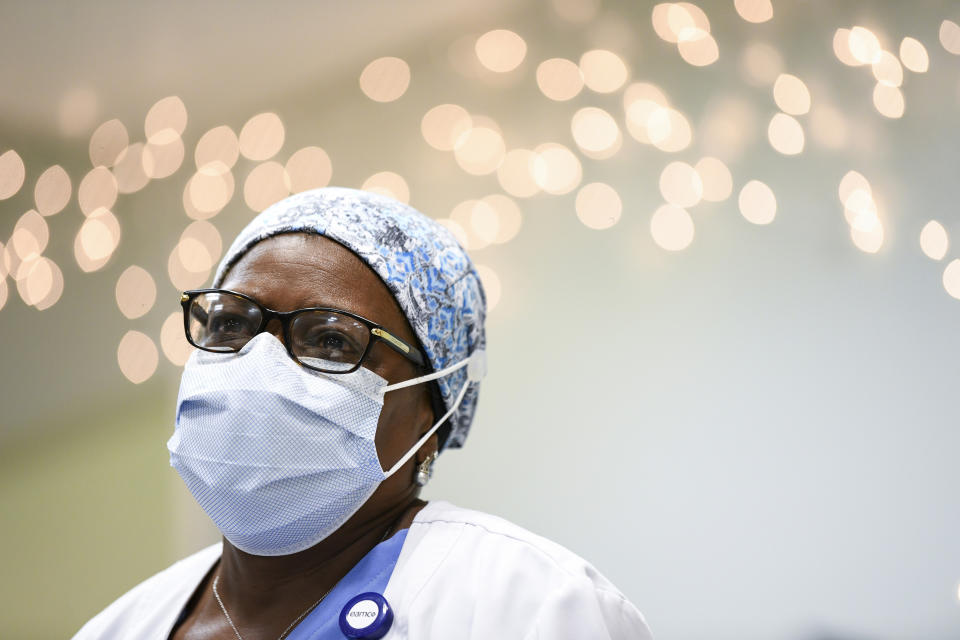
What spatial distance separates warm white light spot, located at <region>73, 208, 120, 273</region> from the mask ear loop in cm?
125

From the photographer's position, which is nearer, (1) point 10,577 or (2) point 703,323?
(2) point 703,323

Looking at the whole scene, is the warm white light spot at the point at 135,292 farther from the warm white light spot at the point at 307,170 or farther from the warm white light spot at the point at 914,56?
the warm white light spot at the point at 914,56

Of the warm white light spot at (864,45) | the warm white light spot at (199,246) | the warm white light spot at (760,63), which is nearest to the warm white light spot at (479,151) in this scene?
the warm white light spot at (760,63)

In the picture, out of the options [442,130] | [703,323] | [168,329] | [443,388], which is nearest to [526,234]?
[442,130]

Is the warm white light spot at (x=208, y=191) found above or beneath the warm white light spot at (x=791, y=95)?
beneath

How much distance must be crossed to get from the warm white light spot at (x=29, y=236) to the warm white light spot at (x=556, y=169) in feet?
4.16

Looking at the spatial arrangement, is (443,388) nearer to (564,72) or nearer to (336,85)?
(564,72)

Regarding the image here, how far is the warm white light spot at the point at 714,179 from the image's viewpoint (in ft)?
5.49

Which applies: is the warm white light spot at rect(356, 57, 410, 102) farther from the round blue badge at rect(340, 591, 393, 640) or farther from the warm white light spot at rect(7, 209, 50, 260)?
the round blue badge at rect(340, 591, 393, 640)

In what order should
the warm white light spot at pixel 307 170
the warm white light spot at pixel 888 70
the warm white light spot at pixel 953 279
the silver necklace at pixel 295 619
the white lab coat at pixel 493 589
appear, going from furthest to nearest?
the warm white light spot at pixel 307 170 < the warm white light spot at pixel 888 70 < the warm white light spot at pixel 953 279 < the silver necklace at pixel 295 619 < the white lab coat at pixel 493 589

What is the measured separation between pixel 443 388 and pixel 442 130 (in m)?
1.01

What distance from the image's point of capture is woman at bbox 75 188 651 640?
0.89 m

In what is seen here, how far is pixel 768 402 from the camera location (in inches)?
62.3

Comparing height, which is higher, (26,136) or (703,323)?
(26,136)
